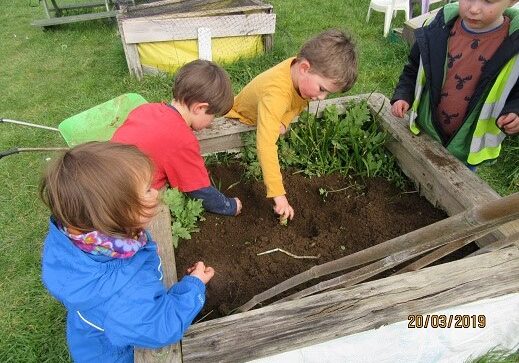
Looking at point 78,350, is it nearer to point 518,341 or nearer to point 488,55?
point 518,341

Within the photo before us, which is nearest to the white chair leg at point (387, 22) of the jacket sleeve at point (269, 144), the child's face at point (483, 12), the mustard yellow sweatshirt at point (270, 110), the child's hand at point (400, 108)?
the child's hand at point (400, 108)

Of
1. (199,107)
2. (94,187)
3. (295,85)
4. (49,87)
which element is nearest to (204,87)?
(199,107)

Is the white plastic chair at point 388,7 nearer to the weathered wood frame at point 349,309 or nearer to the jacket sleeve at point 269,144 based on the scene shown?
the jacket sleeve at point 269,144

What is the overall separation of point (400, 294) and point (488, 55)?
1.40m

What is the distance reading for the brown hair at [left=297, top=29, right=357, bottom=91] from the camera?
2.25 meters

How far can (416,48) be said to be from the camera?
2.54 metres

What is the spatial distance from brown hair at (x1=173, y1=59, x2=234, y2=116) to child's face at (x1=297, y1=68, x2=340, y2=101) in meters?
0.42

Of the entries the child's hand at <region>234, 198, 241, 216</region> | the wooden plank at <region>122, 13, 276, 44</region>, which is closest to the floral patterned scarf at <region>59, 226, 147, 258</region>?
the child's hand at <region>234, 198, 241, 216</region>

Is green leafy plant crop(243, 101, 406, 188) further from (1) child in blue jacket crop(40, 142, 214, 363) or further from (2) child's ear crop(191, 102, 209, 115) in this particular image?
(1) child in blue jacket crop(40, 142, 214, 363)

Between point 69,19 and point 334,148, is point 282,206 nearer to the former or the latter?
point 334,148

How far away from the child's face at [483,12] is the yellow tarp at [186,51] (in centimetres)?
315

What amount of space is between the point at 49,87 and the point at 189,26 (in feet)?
6.55

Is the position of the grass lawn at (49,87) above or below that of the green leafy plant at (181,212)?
below

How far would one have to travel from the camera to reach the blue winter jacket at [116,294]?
1293 mm
